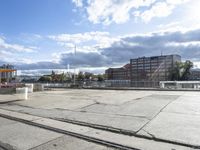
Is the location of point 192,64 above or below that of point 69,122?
above

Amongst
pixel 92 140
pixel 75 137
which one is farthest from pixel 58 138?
pixel 92 140

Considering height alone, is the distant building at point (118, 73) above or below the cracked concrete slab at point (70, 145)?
above

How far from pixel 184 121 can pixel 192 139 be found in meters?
1.95

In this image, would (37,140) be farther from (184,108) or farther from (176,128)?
(184,108)

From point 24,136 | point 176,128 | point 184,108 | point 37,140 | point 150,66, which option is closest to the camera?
point 37,140

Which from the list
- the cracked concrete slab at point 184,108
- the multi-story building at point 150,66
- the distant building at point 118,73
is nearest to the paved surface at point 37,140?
the cracked concrete slab at point 184,108

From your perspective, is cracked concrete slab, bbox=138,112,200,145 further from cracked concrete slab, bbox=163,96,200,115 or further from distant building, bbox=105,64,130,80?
distant building, bbox=105,64,130,80

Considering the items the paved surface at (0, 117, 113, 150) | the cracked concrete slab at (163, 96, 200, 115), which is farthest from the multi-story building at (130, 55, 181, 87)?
the paved surface at (0, 117, 113, 150)

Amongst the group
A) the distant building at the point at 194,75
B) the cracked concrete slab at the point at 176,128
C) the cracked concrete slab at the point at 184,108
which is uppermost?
the distant building at the point at 194,75

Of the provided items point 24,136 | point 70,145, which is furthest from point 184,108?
point 24,136

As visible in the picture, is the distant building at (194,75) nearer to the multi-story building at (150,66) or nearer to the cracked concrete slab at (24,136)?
the multi-story building at (150,66)

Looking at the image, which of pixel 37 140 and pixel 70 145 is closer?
pixel 70 145

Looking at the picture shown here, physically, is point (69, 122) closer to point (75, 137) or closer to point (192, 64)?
point (75, 137)

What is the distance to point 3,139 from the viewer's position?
5.32m
